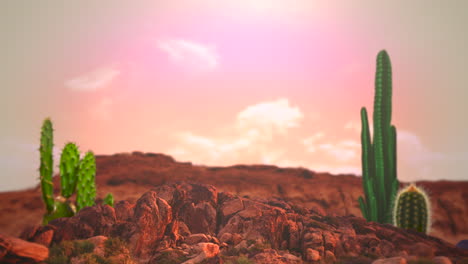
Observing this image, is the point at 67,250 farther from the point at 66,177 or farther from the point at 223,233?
the point at 223,233

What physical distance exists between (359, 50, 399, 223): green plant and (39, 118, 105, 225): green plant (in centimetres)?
1220

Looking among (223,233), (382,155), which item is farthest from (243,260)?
(382,155)

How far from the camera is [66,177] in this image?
54.9ft

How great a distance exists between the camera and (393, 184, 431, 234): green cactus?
16953 millimetres

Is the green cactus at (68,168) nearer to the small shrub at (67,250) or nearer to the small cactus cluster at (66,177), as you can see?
the small cactus cluster at (66,177)

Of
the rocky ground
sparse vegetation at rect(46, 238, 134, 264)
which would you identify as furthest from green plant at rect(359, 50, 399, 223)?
sparse vegetation at rect(46, 238, 134, 264)

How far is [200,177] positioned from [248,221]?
1173cm

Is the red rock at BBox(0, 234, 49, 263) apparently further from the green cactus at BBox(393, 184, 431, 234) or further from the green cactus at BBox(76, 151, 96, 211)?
the green cactus at BBox(393, 184, 431, 234)

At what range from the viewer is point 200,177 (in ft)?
88.6

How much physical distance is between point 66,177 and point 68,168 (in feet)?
1.33

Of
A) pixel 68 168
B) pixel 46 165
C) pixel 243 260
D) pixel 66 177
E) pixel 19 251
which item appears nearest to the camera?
pixel 19 251

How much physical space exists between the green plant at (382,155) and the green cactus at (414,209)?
69.2 inches

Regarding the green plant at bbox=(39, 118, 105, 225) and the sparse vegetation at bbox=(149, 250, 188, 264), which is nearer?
the sparse vegetation at bbox=(149, 250, 188, 264)

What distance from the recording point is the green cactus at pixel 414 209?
667 inches
